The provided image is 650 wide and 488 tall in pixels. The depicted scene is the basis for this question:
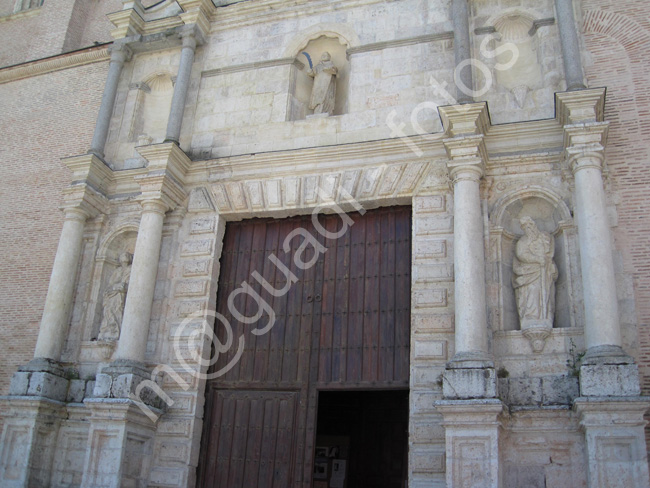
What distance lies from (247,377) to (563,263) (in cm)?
410

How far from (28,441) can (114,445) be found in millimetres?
1328

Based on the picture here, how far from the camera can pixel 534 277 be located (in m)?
8.02

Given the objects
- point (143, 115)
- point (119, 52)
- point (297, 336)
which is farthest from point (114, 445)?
point (119, 52)

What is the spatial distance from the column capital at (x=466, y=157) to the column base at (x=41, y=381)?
18.5 feet

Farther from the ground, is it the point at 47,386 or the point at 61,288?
the point at 61,288

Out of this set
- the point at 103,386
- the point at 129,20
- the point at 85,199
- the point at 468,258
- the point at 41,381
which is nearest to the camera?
the point at 468,258

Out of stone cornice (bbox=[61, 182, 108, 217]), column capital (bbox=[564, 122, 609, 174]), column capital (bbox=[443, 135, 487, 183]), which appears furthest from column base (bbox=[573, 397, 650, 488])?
stone cornice (bbox=[61, 182, 108, 217])

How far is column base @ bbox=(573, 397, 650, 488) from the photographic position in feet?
21.6

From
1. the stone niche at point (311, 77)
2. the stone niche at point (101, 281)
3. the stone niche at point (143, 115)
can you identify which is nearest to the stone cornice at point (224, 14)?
the stone niche at point (311, 77)

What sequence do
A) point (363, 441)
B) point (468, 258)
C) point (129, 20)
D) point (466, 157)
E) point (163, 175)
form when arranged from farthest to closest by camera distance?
1. point (363, 441)
2. point (129, 20)
3. point (163, 175)
4. point (466, 157)
5. point (468, 258)

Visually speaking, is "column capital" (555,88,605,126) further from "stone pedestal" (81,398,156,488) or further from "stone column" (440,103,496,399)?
"stone pedestal" (81,398,156,488)

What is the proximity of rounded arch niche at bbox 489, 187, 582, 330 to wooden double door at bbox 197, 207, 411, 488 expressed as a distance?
3.67ft

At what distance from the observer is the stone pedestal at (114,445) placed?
8133 millimetres

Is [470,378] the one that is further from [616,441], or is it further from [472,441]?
[616,441]
